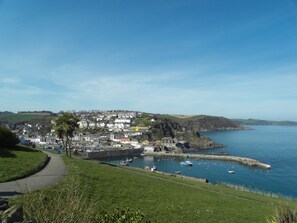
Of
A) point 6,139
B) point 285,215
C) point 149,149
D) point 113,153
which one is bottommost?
point 149,149

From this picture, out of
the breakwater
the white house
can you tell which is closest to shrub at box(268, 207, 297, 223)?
the breakwater

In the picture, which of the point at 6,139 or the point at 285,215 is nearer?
the point at 285,215

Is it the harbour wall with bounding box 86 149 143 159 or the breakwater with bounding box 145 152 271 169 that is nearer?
the breakwater with bounding box 145 152 271 169

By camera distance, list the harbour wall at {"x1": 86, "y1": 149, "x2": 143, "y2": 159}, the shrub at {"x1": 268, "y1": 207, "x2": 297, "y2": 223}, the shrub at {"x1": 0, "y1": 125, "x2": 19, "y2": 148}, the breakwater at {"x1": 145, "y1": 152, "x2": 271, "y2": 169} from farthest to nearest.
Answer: the harbour wall at {"x1": 86, "y1": 149, "x2": 143, "y2": 159}, the breakwater at {"x1": 145, "y1": 152, "x2": 271, "y2": 169}, the shrub at {"x1": 0, "y1": 125, "x2": 19, "y2": 148}, the shrub at {"x1": 268, "y1": 207, "x2": 297, "y2": 223}

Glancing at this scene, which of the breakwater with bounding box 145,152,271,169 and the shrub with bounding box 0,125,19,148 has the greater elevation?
the shrub with bounding box 0,125,19,148

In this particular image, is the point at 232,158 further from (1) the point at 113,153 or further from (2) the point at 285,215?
(2) the point at 285,215

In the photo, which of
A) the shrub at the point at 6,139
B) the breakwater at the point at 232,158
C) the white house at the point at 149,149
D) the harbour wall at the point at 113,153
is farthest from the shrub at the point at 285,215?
the white house at the point at 149,149

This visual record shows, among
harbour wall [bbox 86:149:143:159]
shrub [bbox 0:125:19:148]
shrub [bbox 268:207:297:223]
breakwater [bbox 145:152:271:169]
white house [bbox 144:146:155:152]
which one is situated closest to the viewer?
shrub [bbox 268:207:297:223]

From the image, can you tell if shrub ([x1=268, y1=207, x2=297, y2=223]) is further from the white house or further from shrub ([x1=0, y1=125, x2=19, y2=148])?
the white house

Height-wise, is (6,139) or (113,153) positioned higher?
(6,139)

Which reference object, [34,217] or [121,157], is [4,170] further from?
[121,157]

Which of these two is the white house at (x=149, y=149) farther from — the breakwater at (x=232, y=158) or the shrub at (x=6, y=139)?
the shrub at (x=6, y=139)

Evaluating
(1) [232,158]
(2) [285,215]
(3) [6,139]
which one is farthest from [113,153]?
(2) [285,215]

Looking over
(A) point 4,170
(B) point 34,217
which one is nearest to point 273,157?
(A) point 4,170
